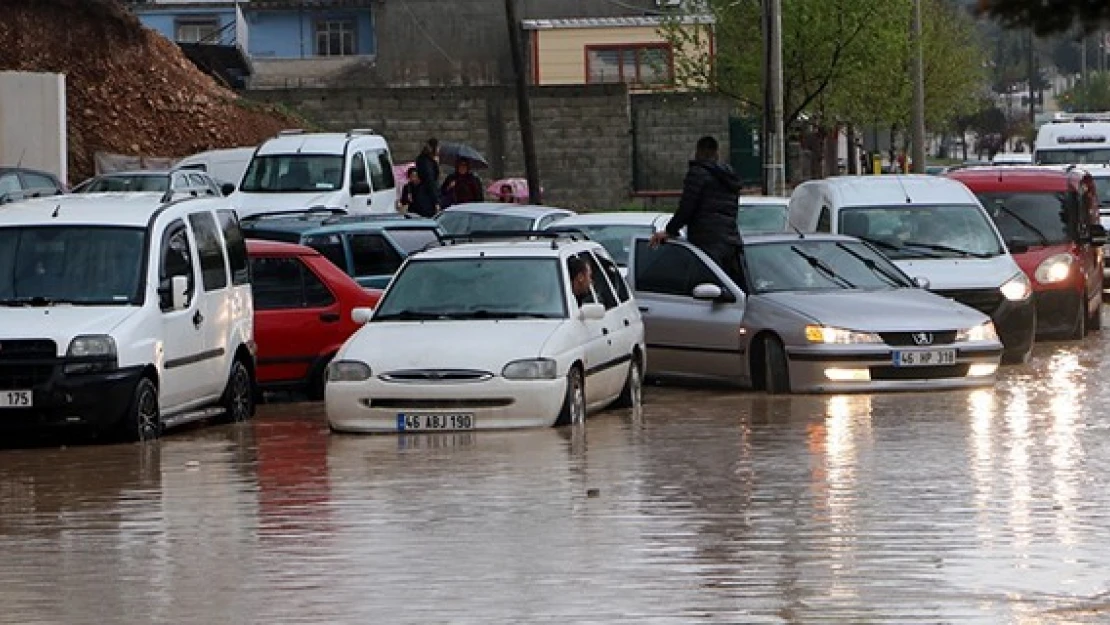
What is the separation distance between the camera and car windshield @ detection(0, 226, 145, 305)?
17391mm

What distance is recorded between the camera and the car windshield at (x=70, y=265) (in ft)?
57.1

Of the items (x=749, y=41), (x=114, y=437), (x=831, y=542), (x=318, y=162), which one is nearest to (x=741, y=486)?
(x=831, y=542)

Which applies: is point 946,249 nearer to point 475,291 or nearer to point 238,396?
point 475,291

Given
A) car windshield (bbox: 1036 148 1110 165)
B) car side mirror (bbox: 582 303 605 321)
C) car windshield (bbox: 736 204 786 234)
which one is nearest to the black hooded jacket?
car side mirror (bbox: 582 303 605 321)

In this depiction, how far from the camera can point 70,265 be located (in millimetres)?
17609

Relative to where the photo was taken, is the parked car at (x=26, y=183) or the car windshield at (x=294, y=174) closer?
the parked car at (x=26, y=183)

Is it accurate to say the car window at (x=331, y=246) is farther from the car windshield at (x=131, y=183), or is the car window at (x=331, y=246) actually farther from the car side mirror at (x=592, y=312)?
the car windshield at (x=131, y=183)

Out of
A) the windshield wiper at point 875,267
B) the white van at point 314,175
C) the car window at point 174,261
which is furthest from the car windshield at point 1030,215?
the car window at point 174,261

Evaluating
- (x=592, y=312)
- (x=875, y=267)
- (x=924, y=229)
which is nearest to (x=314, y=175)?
→ (x=924, y=229)

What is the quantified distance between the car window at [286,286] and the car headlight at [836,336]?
163 inches

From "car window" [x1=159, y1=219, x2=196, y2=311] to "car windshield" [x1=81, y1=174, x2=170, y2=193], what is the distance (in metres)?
18.9

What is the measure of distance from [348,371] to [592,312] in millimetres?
1968

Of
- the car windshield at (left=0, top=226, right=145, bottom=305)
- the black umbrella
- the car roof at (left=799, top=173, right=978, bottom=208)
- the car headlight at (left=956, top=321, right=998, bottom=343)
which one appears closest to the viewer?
the car windshield at (left=0, top=226, right=145, bottom=305)

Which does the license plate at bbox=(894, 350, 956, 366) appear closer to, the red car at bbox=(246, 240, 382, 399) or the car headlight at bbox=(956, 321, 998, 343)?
the car headlight at bbox=(956, 321, 998, 343)
